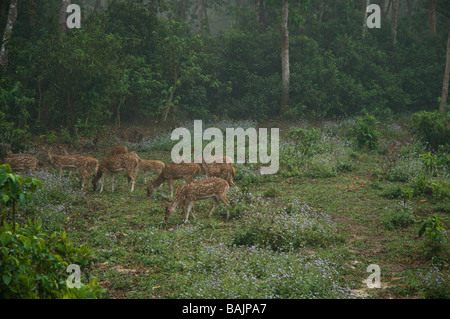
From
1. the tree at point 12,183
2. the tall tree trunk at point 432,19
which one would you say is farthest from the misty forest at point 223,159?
the tall tree trunk at point 432,19

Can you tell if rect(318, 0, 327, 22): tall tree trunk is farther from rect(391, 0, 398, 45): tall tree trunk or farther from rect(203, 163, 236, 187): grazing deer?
rect(203, 163, 236, 187): grazing deer

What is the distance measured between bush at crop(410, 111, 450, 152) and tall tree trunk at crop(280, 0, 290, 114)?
9188mm

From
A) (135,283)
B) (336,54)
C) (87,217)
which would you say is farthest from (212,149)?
(336,54)

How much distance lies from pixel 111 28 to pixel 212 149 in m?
9.14

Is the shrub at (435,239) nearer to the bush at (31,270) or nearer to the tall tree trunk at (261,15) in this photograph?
the bush at (31,270)

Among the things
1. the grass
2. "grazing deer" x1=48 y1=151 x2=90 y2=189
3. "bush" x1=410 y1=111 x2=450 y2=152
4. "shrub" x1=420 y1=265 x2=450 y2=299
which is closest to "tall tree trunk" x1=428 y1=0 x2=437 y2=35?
"bush" x1=410 y1=111 x2=450 y2=152

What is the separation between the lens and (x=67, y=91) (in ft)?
63.5

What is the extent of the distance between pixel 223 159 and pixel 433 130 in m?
8.89

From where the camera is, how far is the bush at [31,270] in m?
5.90

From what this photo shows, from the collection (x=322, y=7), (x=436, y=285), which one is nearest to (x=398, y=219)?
(x=436, y=285)

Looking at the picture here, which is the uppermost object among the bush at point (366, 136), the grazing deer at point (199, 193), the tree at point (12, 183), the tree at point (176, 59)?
the tree at point (176, 59)

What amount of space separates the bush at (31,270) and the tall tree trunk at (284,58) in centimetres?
2088

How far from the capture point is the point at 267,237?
9.66 meters

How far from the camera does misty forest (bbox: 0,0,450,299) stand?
770cm
